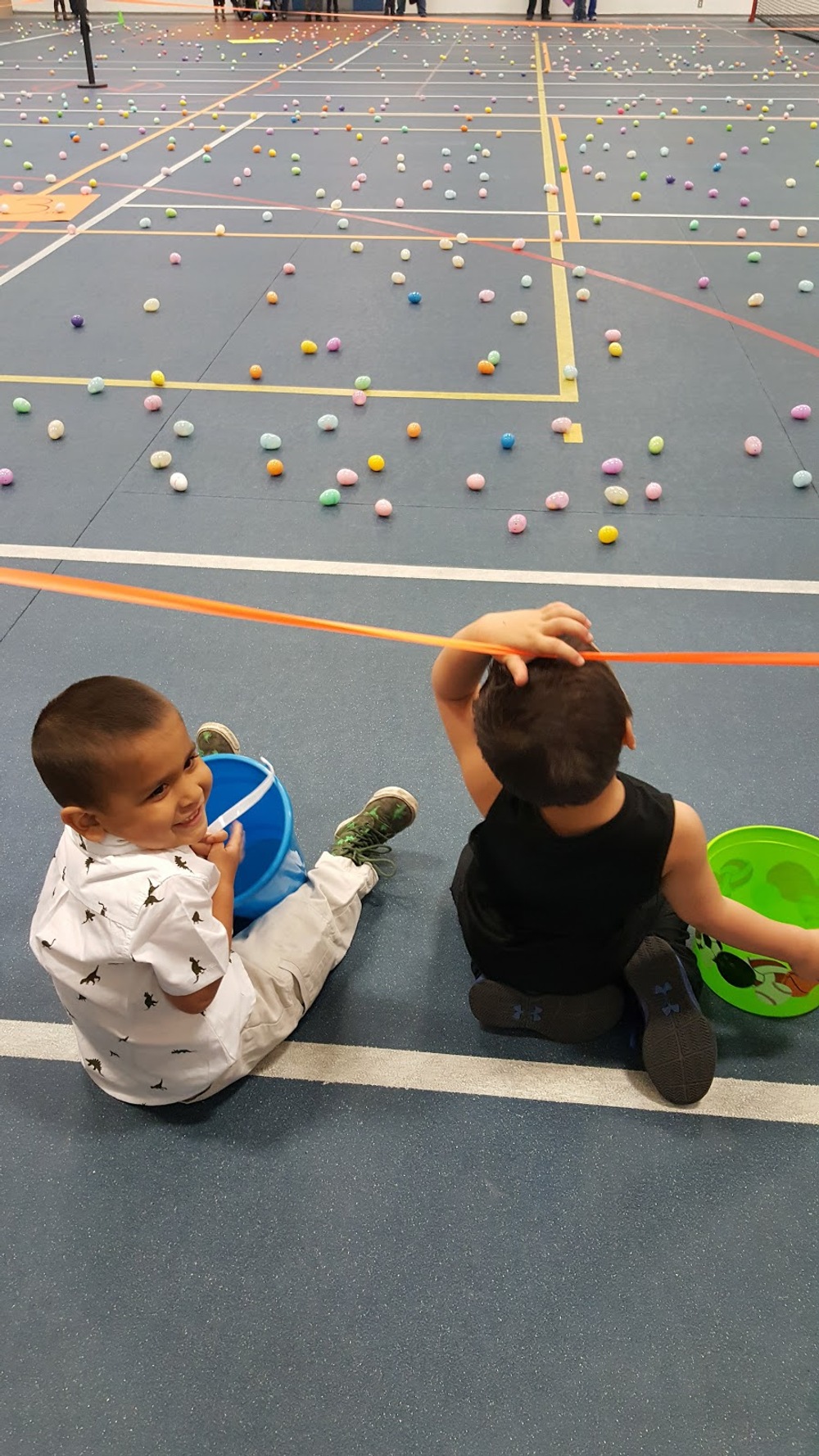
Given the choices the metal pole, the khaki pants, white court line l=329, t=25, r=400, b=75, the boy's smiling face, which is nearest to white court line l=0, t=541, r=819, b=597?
the khaki pants

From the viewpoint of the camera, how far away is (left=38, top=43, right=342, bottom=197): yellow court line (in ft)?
25.7

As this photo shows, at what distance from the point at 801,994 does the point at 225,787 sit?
1.41 meters

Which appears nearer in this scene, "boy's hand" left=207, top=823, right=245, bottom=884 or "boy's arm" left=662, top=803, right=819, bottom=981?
"boy's arm" left=662, top=803, right=819, bottom=981

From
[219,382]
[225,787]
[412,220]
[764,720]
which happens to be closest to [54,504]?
[219,382]

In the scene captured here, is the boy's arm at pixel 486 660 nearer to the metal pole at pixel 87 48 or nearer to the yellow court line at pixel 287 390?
the yellow court line at pixel 287 390

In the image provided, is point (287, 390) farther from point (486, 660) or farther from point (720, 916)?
point (720, 916)

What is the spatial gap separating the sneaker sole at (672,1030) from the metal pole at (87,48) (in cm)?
1245

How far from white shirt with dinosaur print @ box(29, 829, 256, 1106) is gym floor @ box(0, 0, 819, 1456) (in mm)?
216

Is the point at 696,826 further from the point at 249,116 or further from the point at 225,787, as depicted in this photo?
the point at 249,116

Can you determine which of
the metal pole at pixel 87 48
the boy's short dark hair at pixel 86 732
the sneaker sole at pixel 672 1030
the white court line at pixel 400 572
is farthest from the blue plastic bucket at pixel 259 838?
the metal pole at pixel 87 48

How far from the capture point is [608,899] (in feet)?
5.24

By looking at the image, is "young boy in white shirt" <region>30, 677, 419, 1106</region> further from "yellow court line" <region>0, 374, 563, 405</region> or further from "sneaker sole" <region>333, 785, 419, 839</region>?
"yellow court line" <region>0, 374, 563, 405</region>

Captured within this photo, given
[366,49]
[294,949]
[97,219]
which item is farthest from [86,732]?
[366,49]

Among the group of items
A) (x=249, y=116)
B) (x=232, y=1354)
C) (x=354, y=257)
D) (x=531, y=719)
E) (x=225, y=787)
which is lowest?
(x=232, y=1354)
